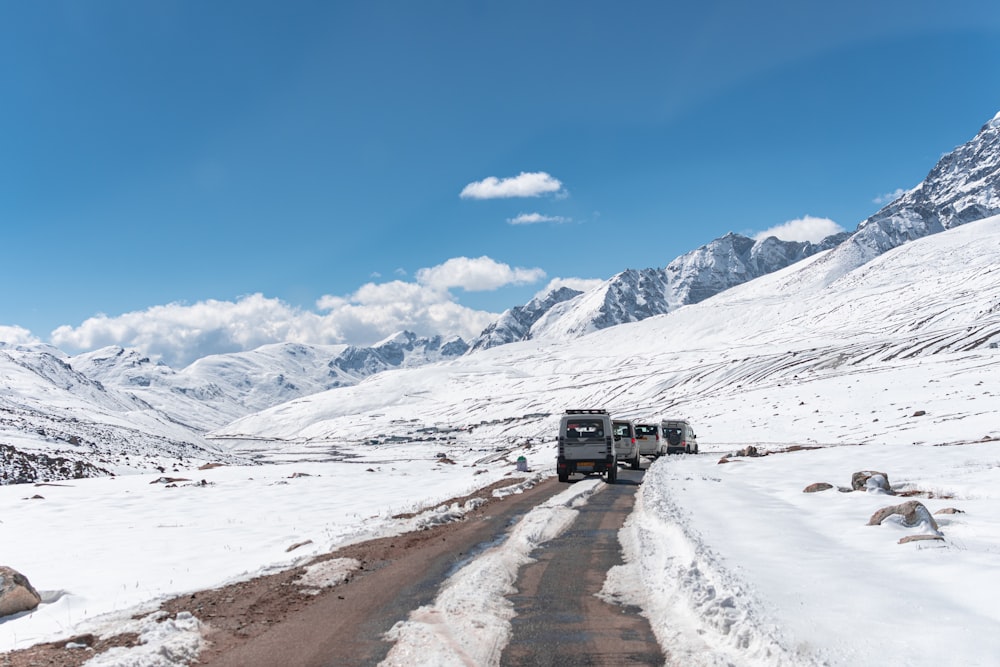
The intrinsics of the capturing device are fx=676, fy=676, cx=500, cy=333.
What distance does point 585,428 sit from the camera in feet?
96.9

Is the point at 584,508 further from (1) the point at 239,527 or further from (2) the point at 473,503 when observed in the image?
(1) the point at 239,527

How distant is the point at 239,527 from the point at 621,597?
40.1 ft

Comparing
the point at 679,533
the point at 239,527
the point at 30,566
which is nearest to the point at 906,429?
the point at 679,533

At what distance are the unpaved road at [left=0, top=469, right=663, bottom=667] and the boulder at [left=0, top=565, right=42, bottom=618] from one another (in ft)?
A: 6.60

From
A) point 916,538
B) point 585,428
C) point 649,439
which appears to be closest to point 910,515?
point 916,538

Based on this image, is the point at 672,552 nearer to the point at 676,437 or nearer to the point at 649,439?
the point at 649,439

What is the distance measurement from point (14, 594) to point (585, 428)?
22712 millimetres

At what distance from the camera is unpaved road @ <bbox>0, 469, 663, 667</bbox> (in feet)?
23.1

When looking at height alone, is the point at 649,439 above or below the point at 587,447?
below

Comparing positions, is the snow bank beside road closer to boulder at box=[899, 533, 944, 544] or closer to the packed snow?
the packed snow

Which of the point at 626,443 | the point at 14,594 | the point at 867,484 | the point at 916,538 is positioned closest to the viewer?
the point at 14,594

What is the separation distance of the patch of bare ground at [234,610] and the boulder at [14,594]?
1.96m

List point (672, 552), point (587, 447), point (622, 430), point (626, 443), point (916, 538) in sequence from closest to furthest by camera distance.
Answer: point (916, 538)
point (672, 552)
point (587, 447)
point (626, 443)
point (622, 430)

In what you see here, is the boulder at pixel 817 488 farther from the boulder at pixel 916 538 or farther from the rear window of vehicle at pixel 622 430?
the rear window of vehicle at pixel 622 430
